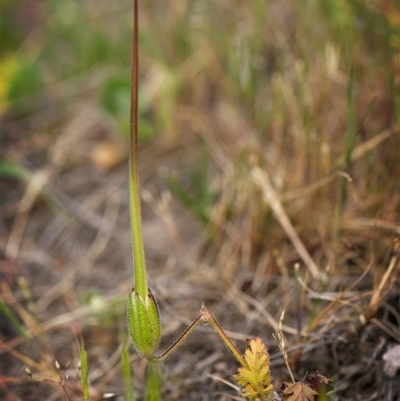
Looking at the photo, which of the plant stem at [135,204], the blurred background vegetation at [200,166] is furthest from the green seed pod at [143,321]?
the blurred background vegetation at [200,166]

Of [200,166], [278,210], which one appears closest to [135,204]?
[278,210]

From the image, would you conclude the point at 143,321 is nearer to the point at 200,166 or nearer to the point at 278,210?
the point at 278,210

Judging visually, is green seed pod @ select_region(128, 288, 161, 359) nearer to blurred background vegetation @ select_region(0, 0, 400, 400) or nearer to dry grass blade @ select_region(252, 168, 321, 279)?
blurred background vegetation @ select_region(0, 0, 400, 400)

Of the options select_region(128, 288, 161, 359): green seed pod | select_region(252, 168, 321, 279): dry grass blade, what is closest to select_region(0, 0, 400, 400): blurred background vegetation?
select_region(252, 168, 321, 279): dry grass blade

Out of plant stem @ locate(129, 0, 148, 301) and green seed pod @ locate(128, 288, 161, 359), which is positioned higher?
plant stem @ locate(129, 0, 148, 301)

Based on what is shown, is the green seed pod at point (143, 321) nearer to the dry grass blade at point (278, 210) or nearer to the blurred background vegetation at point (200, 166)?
the blurred background vegetation at point (200, 166)
